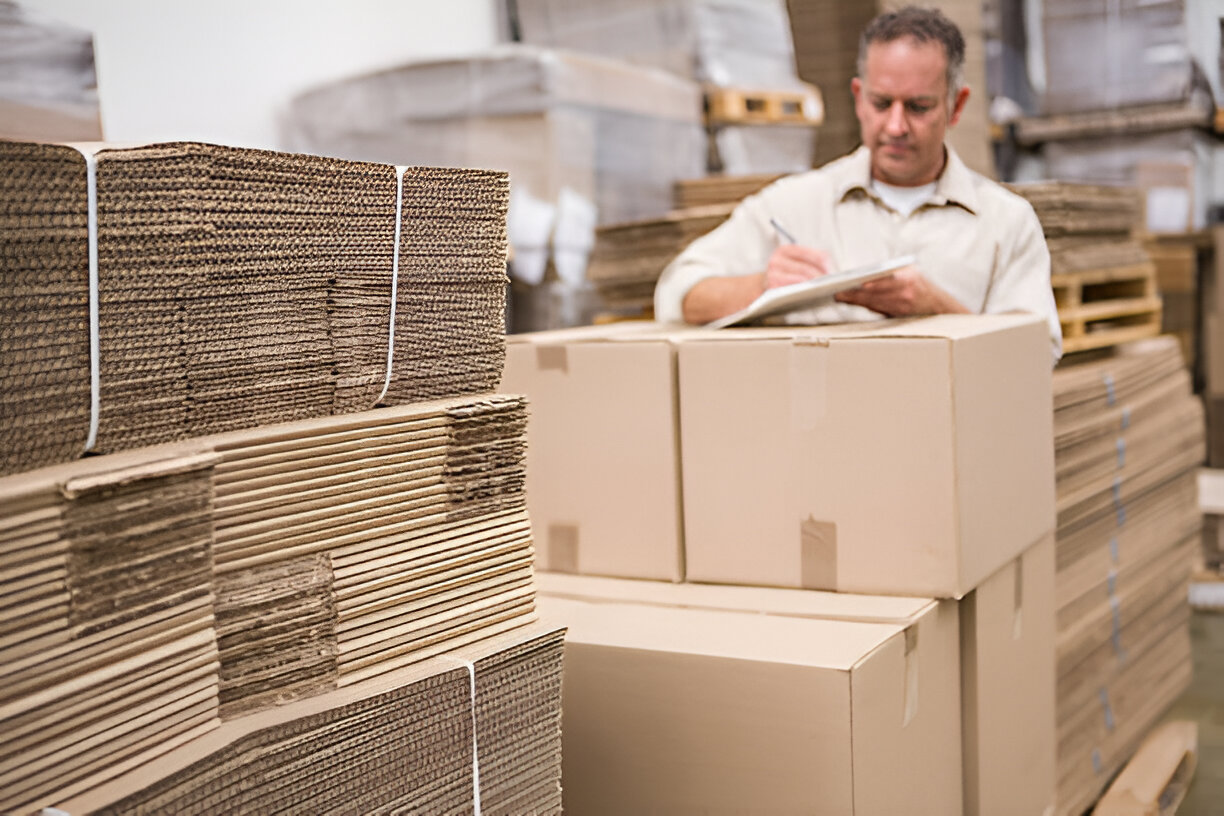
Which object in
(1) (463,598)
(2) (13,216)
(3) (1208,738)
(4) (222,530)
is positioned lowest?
(3) (1208,738)

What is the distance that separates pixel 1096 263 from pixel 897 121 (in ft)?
3.31

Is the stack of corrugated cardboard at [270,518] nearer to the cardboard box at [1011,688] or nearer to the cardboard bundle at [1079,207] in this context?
the cardboard box at [1011,688]

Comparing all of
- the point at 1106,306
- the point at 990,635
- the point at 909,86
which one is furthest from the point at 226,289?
the point at 1106,306

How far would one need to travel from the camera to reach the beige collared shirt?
3.03 metres

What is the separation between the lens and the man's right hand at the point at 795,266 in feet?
8.70

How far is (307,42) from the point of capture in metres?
3.88

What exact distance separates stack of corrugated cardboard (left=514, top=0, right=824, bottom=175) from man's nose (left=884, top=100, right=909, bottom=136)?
5.14ft

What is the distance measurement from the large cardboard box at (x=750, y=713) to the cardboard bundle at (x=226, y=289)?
18.1 inches

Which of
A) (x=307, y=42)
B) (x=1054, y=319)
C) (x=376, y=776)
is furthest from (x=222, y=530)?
(x=307, y=42)

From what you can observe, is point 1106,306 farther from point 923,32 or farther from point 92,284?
point 92,284

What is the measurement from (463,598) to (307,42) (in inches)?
110

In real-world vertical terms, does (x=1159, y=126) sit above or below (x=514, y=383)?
above

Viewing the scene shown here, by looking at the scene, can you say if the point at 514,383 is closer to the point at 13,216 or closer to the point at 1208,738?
the point at 13,216

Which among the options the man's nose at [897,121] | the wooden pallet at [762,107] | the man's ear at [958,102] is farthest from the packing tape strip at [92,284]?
the wooden pallet at [762,107]
